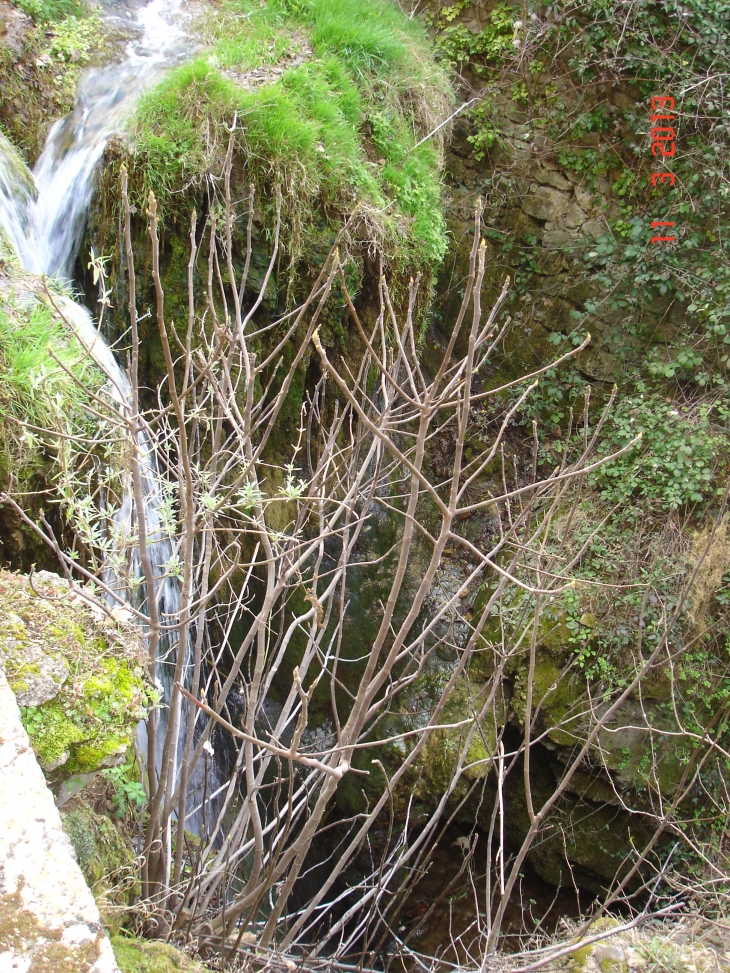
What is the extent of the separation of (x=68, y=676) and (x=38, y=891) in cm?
60

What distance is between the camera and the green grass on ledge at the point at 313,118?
3521 millimetres

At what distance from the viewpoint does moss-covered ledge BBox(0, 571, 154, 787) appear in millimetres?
1552

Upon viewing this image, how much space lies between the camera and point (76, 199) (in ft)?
11.4

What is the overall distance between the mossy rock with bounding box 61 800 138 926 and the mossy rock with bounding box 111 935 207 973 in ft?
0.40

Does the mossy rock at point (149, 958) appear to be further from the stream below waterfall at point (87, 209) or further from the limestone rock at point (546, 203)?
the limestone rock at point (546, 203)

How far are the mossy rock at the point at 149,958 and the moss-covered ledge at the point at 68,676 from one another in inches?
15.1

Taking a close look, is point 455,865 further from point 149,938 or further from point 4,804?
point 4,804

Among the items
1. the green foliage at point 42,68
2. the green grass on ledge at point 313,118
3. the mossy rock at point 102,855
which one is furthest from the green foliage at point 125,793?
the green foliage at point 42,68

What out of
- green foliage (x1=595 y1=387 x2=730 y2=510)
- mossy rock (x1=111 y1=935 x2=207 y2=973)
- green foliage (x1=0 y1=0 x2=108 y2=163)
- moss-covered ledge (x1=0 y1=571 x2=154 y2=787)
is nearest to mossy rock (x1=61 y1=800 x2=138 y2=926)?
mossy rock (x1=111 y1=935 x2=207 y2=973)

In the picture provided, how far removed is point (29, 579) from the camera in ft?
5.64

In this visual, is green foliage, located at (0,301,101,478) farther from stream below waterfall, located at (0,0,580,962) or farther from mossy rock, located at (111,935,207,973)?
mossy rock, located at (111,935,207,973)

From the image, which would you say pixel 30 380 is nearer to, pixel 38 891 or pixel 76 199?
pixel 76 199

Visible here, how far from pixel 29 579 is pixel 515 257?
15.7 ft

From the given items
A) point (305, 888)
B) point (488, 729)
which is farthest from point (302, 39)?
point (305, 888)
